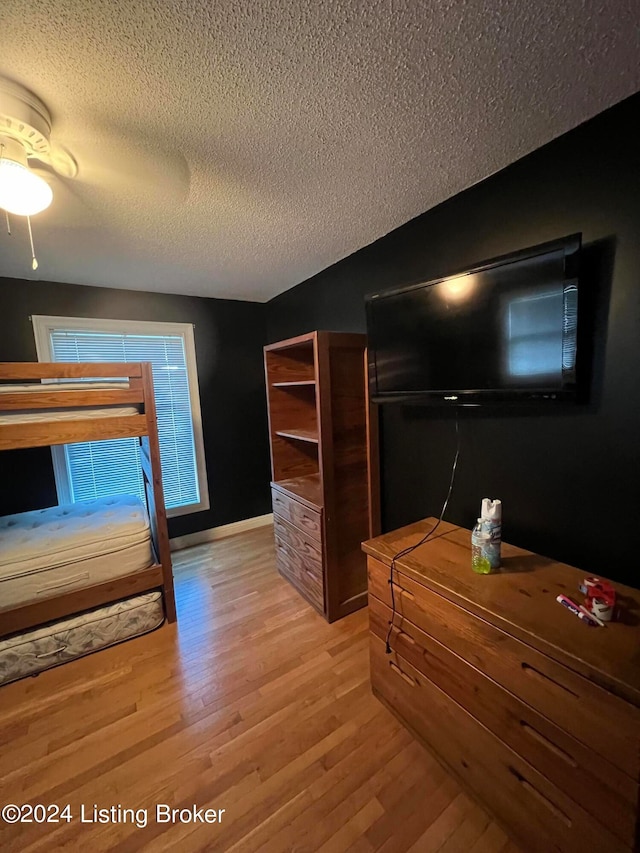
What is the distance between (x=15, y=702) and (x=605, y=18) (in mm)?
3277

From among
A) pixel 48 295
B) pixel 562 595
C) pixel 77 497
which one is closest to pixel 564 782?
pixel 562 595

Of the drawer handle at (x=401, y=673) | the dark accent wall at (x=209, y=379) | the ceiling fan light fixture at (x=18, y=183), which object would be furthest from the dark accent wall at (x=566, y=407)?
the dark accent wall at (x=209, y=379)

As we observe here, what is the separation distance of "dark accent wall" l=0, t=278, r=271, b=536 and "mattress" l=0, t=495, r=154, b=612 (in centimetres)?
47

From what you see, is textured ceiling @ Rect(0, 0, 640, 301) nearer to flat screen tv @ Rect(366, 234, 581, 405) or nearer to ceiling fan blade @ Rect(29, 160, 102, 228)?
ceiling fan blade @ Rect(29, 160, 102, 228)

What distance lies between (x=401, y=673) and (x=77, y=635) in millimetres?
1743

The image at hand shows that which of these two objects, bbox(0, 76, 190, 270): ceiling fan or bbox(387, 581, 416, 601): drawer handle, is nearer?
bbox(0, 76, 190, 270): ceiling fan

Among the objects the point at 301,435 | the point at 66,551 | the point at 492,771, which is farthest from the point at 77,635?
the point at 492,771

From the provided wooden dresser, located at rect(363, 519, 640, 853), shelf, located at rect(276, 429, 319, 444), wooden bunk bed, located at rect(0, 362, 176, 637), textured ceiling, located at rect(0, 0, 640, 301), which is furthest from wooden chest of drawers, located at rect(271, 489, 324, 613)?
textured ceiling, located at rect(0, 0, 640, 301)

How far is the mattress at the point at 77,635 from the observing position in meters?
1.73

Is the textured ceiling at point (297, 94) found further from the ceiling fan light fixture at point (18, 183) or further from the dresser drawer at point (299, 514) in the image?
the dresser drawer at point (299, 514)

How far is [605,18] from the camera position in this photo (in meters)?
0.83

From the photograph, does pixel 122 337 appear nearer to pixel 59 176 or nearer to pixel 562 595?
pixel 59 176

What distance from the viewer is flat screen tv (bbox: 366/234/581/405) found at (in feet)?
3.84

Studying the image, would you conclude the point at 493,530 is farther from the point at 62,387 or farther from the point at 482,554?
the point at 62,387
